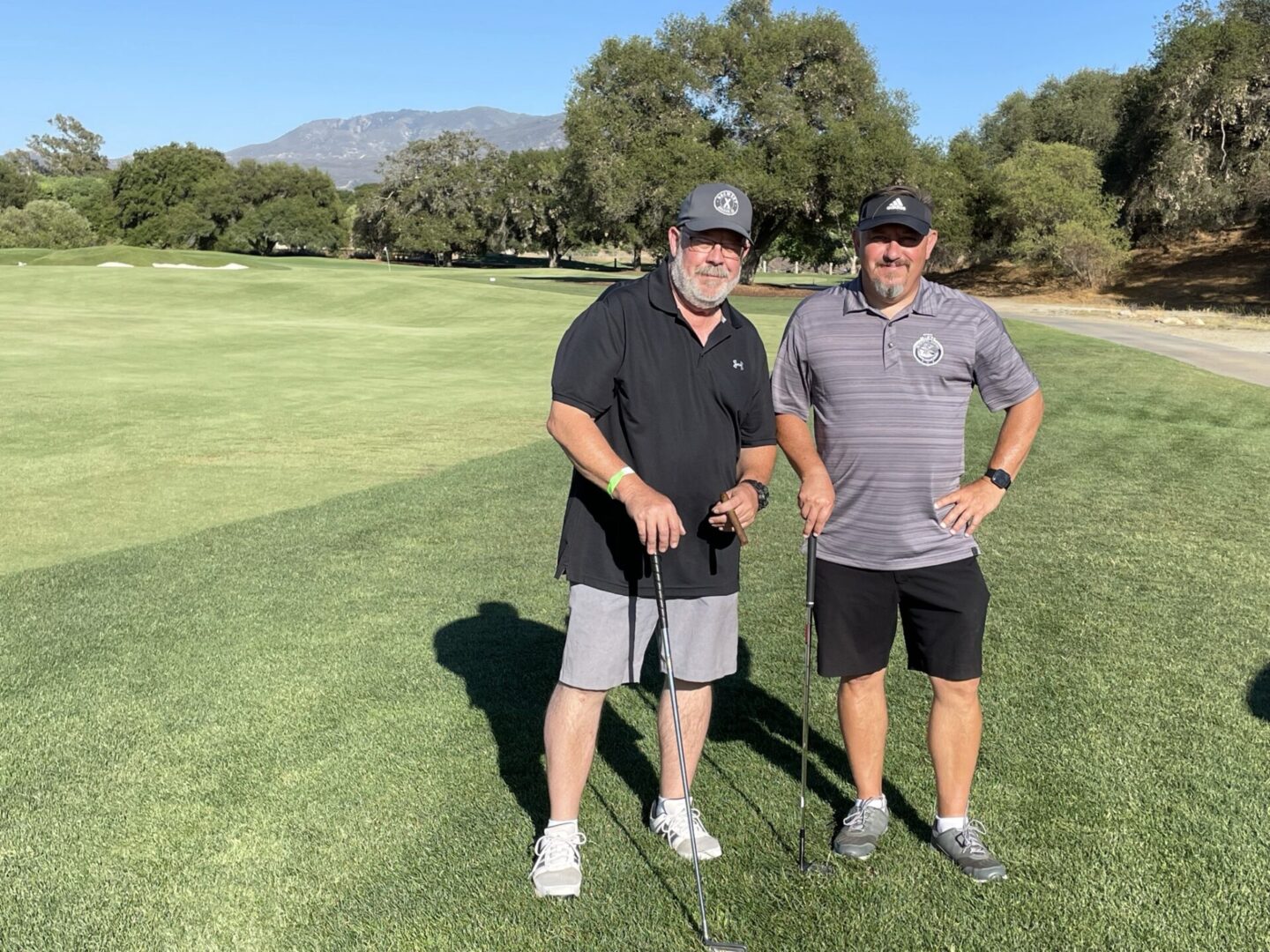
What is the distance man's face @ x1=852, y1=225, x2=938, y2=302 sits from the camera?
129 inches

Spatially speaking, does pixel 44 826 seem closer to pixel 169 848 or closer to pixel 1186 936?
pixel 169 848

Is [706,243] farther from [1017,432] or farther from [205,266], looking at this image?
[205,266]

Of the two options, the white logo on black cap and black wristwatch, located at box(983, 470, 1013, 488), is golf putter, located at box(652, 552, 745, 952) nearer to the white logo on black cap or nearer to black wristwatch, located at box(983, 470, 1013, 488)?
the white logo on black cap

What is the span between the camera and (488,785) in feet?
12.9

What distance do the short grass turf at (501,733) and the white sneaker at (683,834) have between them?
2.0 inches

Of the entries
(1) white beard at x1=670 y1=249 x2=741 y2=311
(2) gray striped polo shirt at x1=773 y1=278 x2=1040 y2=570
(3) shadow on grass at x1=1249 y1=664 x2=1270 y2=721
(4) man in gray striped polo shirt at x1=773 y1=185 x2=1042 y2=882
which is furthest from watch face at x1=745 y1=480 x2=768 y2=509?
(3) shadow on grass at x1=1249 y1=664 x2=1270 y2=721

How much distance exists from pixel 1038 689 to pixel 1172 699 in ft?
1.89

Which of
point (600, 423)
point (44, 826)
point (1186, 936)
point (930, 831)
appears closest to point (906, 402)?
point (600, 423)

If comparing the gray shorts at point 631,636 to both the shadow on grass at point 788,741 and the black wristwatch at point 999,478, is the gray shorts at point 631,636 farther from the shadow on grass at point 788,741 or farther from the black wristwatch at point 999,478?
the black wristwatch at point 999,478

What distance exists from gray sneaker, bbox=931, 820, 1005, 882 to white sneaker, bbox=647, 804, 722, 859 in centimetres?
76

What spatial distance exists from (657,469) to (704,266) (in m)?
0.64

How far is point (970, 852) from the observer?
11.0 feet

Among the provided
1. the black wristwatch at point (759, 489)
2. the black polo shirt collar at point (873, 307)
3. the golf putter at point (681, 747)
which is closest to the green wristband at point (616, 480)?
the golf putter at point (681, 747)

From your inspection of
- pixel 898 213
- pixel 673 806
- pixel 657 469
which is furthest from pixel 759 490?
pixel 673 806
